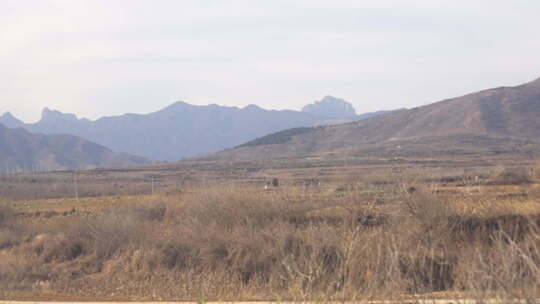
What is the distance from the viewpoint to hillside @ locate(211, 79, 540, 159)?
11025 cm

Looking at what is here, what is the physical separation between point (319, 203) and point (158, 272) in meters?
9.86

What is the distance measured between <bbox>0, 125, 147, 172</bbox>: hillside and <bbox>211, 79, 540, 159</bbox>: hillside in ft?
159

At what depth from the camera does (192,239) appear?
29047mm

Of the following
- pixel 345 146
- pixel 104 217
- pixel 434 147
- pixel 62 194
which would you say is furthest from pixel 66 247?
pixel 345 146

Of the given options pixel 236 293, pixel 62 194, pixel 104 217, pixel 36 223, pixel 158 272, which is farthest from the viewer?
pixel 62 194

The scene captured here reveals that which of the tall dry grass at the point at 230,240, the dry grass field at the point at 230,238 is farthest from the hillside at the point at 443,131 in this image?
the tall dry grass at the point at 230,240

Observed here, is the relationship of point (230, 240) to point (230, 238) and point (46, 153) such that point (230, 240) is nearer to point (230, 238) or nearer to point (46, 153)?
point (230, 238)

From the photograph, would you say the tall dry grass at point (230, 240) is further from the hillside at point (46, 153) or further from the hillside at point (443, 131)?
the hillside at point (46, 153)

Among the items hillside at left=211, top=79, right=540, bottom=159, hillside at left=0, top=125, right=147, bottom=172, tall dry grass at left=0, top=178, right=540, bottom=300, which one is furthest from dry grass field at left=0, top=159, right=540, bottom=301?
hillside at left=0, top=125, right=147, bottom=172

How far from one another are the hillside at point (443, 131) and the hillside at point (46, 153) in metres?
48.4

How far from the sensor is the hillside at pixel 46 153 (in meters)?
158

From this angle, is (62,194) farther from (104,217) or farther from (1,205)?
(104,217)

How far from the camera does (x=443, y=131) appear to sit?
127 metres

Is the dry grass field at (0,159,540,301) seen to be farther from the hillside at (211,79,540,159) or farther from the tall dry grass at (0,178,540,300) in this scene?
the hillside at (211,79,540,159)
